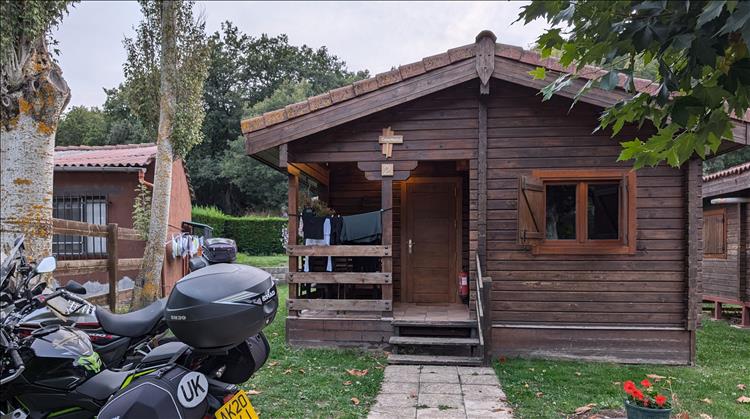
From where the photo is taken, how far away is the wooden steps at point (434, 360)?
5750 millimetres

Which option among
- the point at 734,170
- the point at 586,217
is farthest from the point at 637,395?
the point at 734,170

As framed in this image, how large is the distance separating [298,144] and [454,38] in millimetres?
28883

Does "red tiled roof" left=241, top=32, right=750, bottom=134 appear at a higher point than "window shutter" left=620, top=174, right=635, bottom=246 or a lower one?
higher

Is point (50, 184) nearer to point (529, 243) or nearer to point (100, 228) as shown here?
point (100, 228)

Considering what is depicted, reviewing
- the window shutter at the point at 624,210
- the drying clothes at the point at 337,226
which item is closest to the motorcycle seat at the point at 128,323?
the drying clothes at the point at 337,226

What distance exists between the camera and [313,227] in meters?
6.90

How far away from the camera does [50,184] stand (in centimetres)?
409

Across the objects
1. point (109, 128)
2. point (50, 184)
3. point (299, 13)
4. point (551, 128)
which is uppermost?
point (299, 13)

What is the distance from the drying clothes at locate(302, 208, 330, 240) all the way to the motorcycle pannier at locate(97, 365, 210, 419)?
4.85 metres

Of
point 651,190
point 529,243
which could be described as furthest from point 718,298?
point 529,243

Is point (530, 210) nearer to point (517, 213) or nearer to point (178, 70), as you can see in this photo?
point (517, 213)

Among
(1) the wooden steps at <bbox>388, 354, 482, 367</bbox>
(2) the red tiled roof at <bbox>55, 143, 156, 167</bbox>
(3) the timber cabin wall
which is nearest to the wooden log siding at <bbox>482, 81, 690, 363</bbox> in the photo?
(3) the timber cabin wall

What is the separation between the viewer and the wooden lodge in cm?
607

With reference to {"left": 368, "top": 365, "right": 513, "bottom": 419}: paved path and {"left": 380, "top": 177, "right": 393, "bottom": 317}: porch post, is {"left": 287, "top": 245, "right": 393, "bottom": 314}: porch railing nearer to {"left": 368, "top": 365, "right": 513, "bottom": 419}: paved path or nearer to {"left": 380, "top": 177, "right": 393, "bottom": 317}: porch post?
{"left": 380, "top": 177, "right": 393, "bottom": 317}: porch post
